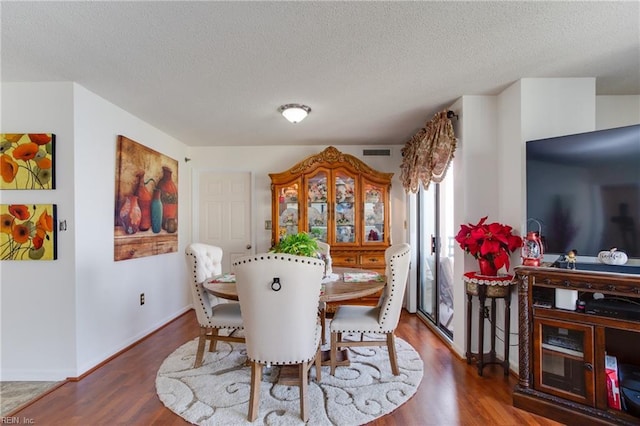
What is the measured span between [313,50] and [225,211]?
3.07 meters

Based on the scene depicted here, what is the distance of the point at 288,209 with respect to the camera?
167 inches

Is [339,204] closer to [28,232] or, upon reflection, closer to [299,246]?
[299,246]

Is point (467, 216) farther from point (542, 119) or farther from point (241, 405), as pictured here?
point (241, 405)

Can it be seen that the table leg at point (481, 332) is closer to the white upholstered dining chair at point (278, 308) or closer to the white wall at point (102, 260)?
the white upholstered dining chair at point (278, 308)

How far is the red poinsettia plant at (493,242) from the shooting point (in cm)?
232

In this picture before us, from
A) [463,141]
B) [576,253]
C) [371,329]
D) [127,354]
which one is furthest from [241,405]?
[463,141]

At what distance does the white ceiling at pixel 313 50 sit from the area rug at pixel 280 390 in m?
2.29

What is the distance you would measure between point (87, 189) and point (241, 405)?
2108 mm

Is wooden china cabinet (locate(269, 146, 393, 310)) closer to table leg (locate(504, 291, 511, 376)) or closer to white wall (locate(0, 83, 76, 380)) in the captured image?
table leg (locate(504, 291, 511, 376))

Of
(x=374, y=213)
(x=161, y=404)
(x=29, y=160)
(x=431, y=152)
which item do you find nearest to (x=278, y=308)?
(x=161, y=404)

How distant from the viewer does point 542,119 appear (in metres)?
2.43

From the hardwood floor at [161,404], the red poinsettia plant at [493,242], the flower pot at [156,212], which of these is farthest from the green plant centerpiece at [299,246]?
the flower pot at [156,212]

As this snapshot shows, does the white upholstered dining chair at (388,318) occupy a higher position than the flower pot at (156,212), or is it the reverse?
the flower pot at (156,212)

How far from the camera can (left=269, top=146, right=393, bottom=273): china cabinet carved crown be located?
410 cm
